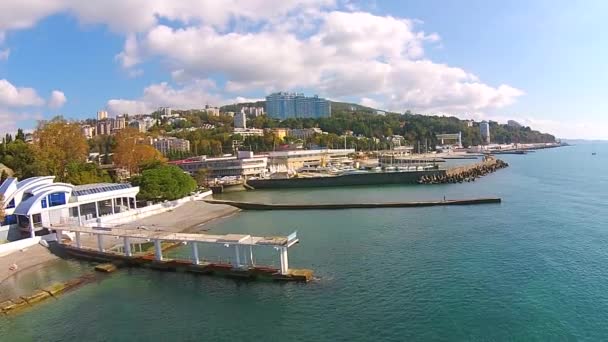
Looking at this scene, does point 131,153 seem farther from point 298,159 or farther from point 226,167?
point 298,159

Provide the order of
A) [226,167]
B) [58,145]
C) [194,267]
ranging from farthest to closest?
1. [226,167]
2. [58,145]
3. [194,267]

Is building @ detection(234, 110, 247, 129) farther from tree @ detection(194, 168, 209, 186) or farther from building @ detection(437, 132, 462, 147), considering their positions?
tree @ detection(194, 168, 209, 186)

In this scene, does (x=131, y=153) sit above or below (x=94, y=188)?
above

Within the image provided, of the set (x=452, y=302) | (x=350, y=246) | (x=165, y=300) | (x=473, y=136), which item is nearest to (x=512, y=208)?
(x=350, y=246)

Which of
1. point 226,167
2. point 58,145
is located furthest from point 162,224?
point 226,167

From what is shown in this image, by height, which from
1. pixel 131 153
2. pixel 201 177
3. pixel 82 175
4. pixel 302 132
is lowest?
pixel 201 177

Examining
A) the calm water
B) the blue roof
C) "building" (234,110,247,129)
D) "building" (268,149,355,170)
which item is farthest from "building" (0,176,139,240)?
A: "building" (234,110,247,129)

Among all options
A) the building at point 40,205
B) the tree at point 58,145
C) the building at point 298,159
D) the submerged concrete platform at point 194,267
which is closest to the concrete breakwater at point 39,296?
the submerged concrete platform at point 194,267
